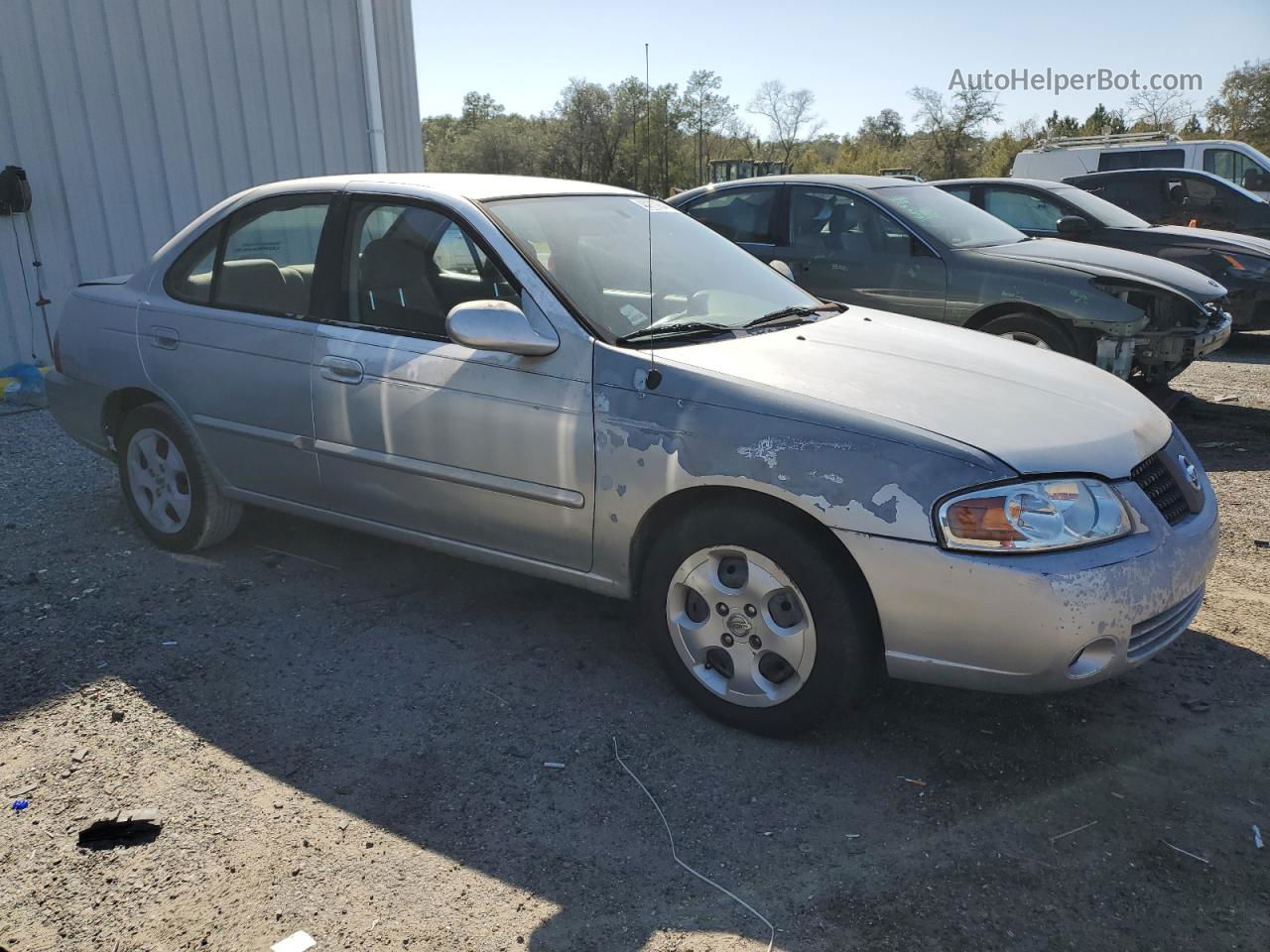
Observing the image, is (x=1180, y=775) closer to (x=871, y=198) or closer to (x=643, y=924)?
(x=643, y=924)

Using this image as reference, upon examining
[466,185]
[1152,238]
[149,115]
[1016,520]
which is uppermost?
[149,115]

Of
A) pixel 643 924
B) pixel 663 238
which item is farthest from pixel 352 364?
pixel 643 924

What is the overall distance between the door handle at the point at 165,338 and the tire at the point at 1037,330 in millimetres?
4763

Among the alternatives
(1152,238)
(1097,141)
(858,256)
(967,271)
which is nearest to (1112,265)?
(967,271)

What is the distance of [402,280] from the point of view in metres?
3.72

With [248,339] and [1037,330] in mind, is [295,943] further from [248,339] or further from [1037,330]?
[1037,330]

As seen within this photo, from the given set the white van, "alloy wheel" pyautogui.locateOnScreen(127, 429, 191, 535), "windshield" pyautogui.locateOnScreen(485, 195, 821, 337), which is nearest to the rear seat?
"alloy wheel" pyautogui.locateOnScreen(127, 429, 191, 535)

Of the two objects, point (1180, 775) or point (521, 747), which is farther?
point (521, 747)

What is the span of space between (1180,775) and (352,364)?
303 centimetres

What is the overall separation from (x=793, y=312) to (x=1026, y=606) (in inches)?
63.5

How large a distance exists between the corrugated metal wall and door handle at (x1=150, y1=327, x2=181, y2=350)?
17.1ft

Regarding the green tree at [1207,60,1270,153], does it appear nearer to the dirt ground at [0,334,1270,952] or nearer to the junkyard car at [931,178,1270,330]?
the junkyard car at [931,178,1270,330]

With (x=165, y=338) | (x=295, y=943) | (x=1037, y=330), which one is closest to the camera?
(x=295, y=943)

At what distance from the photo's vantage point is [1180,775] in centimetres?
286
